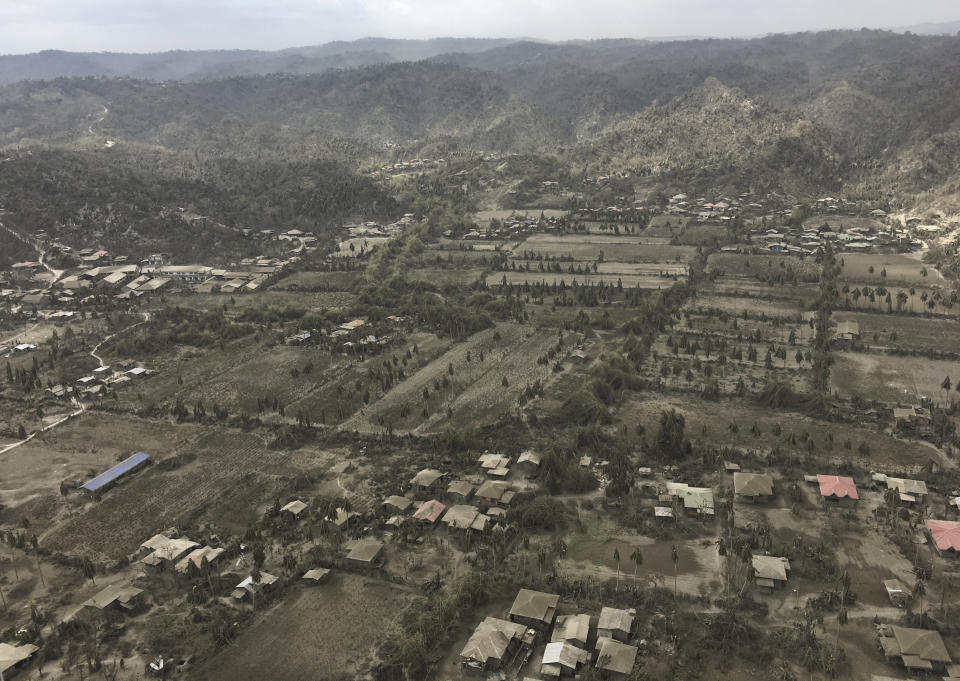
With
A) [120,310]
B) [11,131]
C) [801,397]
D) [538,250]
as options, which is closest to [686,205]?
[538,250]

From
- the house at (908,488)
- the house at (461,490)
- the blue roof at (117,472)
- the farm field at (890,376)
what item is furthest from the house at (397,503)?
the farm field at (890,376)

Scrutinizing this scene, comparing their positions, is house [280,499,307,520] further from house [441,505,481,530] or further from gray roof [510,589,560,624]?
gray roof [510,589,560,624]

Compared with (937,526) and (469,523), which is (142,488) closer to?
(469,523)

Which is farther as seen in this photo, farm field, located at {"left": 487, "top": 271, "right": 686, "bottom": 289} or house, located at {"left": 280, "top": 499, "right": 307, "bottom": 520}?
farm field, located at {"left": 487, "top": 271, "right": 686, "bottom": 289}

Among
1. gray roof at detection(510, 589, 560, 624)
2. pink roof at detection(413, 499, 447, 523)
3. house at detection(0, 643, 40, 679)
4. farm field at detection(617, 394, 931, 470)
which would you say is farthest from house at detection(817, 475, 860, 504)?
house at detection(0, 643, 40, 679)

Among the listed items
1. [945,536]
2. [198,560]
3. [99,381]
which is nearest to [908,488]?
[945,536]

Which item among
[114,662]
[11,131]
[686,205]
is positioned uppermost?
[11,131]

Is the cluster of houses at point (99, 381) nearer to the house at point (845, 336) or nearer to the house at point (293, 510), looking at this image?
the house at point (293, 510)
